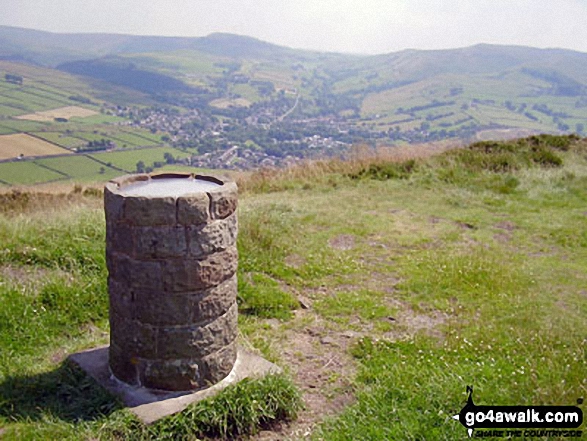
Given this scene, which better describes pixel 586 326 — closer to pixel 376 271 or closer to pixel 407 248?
pixel 376 271

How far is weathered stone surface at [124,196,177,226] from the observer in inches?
154

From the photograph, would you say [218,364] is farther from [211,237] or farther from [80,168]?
[80,168]

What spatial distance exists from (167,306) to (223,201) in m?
0.95

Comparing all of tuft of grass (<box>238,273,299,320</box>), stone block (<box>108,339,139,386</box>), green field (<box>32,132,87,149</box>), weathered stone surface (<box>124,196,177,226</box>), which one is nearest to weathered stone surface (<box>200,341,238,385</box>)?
stone block (<box>108,339,139,386</box>)

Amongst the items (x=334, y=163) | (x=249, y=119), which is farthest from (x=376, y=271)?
(x=249, y=119)

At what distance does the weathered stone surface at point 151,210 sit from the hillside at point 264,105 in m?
13.2

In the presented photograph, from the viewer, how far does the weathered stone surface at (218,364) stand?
4.32 m

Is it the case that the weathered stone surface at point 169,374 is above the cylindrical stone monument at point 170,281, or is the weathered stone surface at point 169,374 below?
below

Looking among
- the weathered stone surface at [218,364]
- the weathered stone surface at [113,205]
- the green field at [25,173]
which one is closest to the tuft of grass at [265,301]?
the weathered stone surface at [218,364]

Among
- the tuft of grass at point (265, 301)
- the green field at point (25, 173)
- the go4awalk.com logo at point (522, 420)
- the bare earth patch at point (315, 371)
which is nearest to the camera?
the go4awalk.com logo at point (522, 420)

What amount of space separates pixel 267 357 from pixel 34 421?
81.7 inches

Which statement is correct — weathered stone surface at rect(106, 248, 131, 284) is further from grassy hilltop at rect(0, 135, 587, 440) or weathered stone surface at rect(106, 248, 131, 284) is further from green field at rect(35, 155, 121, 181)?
green field at rect(35, 155, 121, 181)

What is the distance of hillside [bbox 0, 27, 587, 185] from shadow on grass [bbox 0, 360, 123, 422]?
13.2m

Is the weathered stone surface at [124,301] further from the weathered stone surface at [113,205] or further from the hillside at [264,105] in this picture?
the hillside at [264,105]
